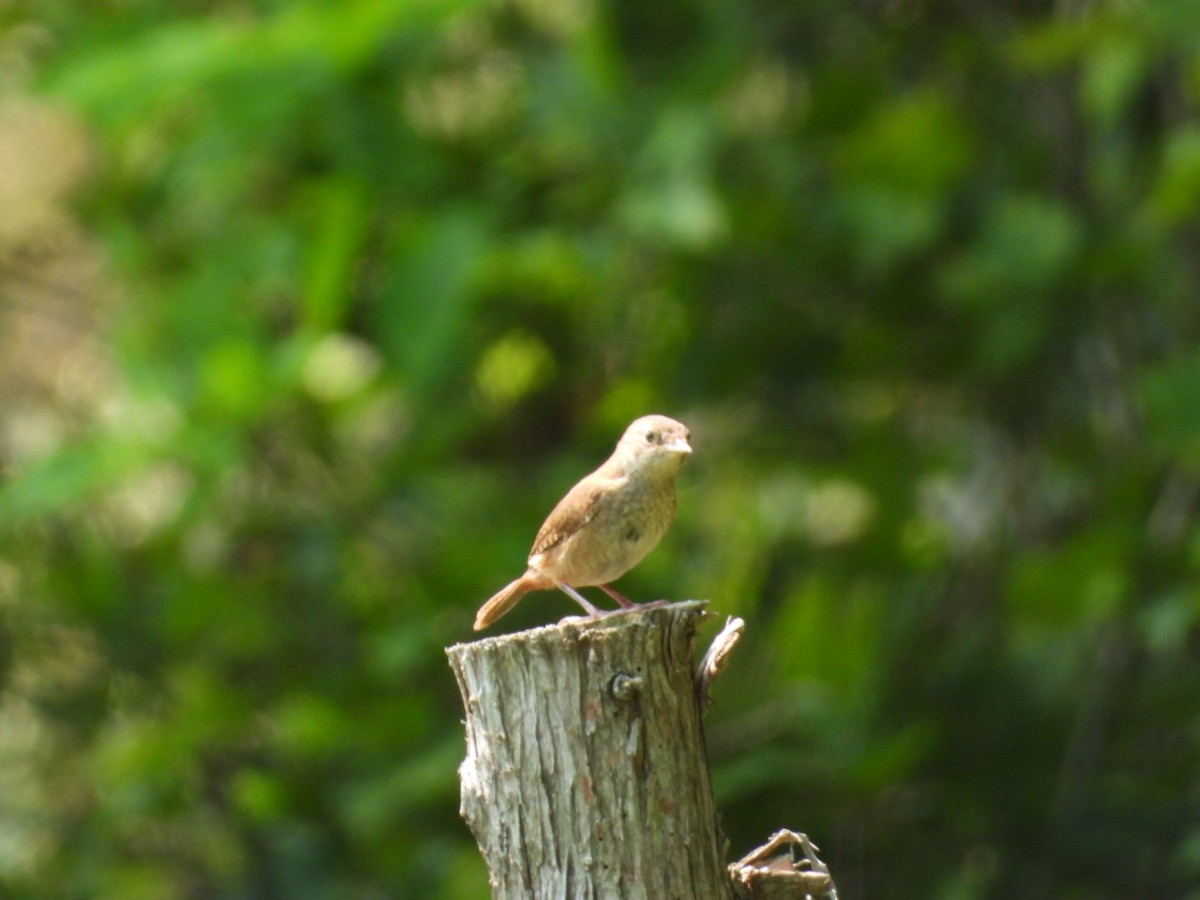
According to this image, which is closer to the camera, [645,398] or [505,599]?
[505,599]

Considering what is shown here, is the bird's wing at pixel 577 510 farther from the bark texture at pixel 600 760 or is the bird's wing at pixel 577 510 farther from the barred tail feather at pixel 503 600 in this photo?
the bark texture at pixel 600 760

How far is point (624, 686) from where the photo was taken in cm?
284

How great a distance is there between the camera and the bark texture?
9.34 ft

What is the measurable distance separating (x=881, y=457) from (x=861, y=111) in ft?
4.62

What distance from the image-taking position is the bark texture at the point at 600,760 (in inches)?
112

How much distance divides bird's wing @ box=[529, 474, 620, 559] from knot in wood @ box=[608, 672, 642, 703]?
73 centimetres

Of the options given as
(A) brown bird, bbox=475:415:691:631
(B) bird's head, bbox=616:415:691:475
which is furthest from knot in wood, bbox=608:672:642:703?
(B) bird's head, bbox=616:415:691:475

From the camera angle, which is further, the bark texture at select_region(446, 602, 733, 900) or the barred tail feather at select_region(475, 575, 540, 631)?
the barred tail feather at select_region(475, 575, 540, 631)

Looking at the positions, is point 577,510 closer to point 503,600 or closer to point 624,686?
point 503,600

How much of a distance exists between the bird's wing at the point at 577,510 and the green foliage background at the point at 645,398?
6.67 ft

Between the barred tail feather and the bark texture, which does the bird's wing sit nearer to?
the barred tail feather

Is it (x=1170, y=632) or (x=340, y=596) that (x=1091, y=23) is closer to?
(x=1170, y=632)

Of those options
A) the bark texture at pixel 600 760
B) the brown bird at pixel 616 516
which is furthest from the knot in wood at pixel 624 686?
the brown bird at pixel 616 516

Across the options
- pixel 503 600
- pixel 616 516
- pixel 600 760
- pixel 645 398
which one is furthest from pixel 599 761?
pixel 645 398
